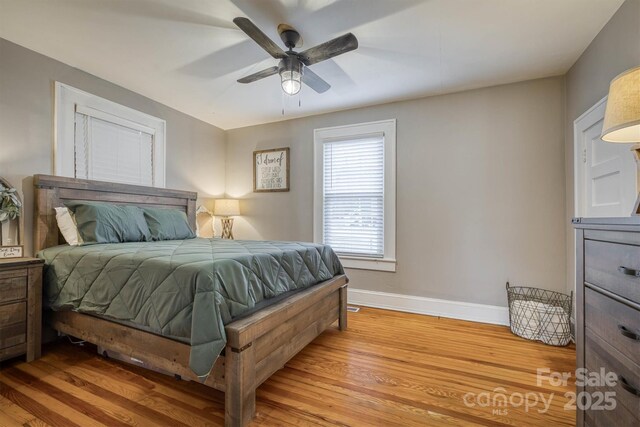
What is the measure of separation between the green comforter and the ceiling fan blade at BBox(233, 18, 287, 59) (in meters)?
1.35

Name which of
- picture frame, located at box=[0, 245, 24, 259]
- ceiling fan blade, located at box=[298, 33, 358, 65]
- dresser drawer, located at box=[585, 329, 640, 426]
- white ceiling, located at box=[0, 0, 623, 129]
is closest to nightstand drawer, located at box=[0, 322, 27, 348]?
picture frame, located at box=[0, 245, 24, 259]

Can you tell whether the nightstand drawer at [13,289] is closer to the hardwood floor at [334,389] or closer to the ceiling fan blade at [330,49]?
the hardwood floor at [334,389]

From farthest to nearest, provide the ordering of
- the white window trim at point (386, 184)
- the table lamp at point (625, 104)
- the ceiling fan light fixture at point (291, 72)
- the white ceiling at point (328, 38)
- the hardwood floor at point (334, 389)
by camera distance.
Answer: the white window trim at point (386, 184)
the ceiling fan light fixture at point (291, 72)
the white ceiling at point (328, 38)
the hardwood floor at point (334, 389)
the table lamp at point (625, 104)

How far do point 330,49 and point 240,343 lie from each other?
184cm

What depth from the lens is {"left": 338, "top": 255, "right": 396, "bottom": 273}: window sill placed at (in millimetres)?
3352

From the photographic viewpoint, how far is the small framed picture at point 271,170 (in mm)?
4004

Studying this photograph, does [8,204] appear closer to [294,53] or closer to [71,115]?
[71,115]

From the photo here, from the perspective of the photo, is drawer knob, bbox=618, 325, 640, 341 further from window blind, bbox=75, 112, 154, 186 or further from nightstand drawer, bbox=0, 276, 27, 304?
window blind, bbox=75, 112, 154, 186

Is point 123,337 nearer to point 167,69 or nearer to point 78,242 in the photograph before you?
point 78,242

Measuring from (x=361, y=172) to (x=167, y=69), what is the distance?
234 cm

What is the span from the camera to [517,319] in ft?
8.48

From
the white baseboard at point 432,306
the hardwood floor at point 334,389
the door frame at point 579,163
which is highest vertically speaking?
the door frame at point 579,163

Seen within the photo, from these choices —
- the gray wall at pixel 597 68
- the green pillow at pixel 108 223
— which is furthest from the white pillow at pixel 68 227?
the gray wall at pixel 597 68

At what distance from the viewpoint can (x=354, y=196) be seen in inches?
142
